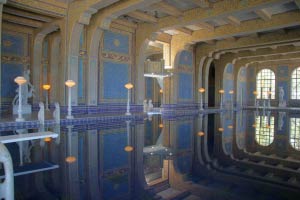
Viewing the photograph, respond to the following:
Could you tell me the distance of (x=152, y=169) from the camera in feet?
12.5

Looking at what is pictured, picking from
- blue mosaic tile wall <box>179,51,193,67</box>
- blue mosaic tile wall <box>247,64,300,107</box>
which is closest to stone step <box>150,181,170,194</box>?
blue mosaic tile wall <box>179,51,193,67</box>

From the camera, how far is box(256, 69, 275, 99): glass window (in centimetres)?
2688

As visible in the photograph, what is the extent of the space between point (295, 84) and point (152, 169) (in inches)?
1029

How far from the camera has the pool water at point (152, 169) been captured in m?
2.75

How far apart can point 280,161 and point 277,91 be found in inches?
965

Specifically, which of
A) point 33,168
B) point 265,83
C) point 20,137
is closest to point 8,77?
point 20,137

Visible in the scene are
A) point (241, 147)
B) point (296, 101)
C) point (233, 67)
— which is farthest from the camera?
point (296, 101)

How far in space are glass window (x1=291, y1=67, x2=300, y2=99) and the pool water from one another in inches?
880

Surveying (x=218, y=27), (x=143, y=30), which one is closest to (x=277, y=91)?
(x=218, y=27)

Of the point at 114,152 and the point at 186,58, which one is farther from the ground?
the point at 186,58

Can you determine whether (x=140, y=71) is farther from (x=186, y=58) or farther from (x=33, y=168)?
(x=33, y=168)

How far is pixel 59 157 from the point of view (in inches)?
164

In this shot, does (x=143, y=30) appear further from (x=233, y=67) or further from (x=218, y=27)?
(x=233, y=67)

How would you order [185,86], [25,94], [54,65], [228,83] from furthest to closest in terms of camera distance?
[228,83]
[185,86]
[54,65]
[25,94]
